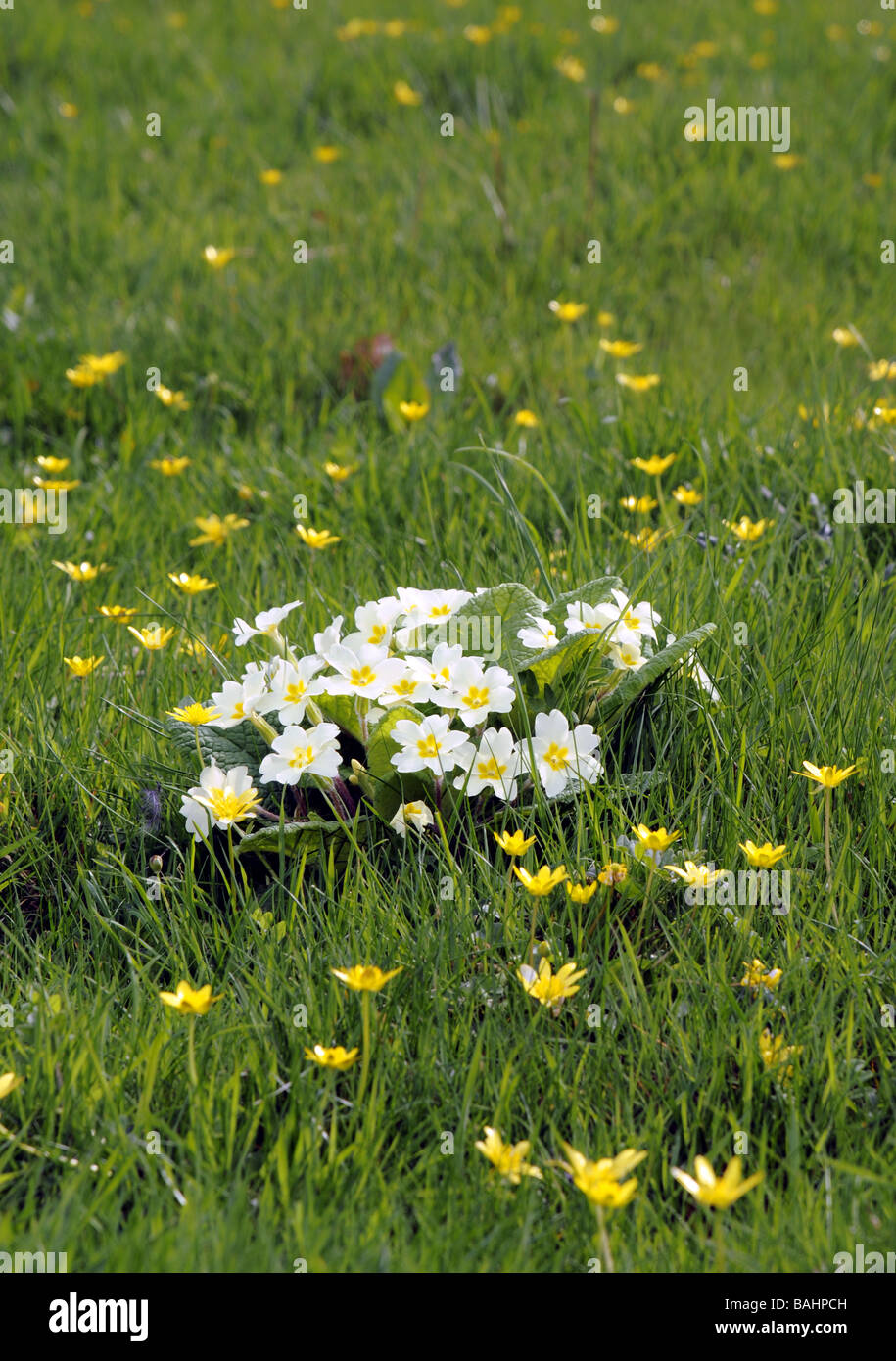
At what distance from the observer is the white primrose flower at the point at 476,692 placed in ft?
7.24

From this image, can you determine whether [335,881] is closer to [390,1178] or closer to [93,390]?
[390,1178]

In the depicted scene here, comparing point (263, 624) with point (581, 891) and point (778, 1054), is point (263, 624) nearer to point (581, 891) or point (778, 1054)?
point (581, 891)

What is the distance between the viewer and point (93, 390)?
4273 millimetres

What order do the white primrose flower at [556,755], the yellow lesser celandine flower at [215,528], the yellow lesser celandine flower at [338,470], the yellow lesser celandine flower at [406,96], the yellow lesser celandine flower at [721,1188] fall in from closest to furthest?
1. the yellow lesser celandine flower at [721,1188]
2. the white primrose flower at [556,755]
3. the yellow lesser celandine flower at [215,528]
4. the yellow lesser celandine flower at [338,470]
5. the yellow lesser celandine flower at [406,96]

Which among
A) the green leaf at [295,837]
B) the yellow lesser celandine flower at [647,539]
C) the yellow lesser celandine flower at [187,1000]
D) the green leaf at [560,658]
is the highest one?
the yellow lesser celandine flower at [647,539]

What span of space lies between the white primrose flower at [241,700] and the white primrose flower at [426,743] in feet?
0.90

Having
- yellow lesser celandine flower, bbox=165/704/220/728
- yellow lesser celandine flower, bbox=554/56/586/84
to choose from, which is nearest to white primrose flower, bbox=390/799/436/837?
yellow lesser celandine flower, bbox=165/704/220/728

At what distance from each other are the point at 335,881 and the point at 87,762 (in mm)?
593

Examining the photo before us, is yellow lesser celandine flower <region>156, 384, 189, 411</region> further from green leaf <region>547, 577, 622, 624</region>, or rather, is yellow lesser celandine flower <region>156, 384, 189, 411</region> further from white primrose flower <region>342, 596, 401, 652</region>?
green leaf <region>547, 577, 622, 624</region>

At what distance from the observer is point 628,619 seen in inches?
95.2

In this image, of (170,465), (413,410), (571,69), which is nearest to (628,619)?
(413,410)

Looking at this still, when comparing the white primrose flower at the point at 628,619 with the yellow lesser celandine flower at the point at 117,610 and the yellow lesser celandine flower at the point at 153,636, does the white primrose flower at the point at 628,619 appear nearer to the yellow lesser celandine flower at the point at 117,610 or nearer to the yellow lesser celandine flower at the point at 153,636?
the yellow lesser celandine flower at the point at 153,636

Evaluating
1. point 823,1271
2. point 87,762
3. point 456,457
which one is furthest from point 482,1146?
point 456,457

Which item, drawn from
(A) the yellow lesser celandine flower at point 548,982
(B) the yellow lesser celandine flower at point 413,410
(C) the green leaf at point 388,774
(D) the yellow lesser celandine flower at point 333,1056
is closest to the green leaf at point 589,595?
(C) the green leaf at point 388,774
